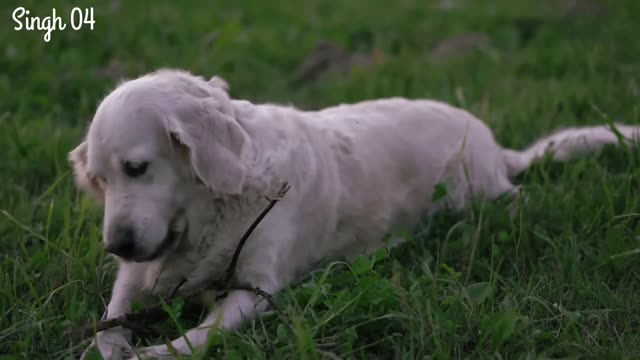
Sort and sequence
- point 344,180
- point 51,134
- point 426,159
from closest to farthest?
point 344,180, point 426,159, point 51,134

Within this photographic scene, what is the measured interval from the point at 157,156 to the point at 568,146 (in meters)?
2.29

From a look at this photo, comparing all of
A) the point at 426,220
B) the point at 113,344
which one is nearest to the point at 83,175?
the point at 113,344

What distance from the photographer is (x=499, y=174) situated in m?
4.07

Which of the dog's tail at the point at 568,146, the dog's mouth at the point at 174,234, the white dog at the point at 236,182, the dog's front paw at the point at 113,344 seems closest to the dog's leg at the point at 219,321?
the white dog at the point at 236,182

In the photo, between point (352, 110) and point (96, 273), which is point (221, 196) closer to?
point (96, 273)

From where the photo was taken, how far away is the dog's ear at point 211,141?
2.82 meters

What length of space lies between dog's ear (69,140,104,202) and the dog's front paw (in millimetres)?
515

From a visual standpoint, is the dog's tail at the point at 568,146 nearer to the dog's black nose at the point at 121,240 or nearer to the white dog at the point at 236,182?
the white dog at the point at 236,182

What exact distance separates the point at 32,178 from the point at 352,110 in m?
1.56

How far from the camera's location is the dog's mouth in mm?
2900

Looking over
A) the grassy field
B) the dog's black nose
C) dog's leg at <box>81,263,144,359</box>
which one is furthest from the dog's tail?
the dog's black nose

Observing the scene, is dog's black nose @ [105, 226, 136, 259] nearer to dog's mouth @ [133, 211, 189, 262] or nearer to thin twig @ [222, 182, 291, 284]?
dog's mouth @ [133, 211, 189, 262]

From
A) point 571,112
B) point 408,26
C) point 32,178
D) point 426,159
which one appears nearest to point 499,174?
point 426,159

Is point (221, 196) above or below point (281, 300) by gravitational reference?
above
